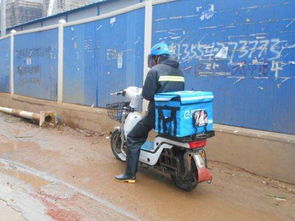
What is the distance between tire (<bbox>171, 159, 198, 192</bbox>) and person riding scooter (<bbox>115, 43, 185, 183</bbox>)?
67cm

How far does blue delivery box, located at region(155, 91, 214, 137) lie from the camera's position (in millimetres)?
4789

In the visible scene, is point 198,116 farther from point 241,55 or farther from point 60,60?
point 60,60

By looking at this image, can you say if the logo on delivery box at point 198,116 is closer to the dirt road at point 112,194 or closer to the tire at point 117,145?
the dirt road at point 112,194

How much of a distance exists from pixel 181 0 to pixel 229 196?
375cm

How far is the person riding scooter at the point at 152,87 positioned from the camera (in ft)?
17.3

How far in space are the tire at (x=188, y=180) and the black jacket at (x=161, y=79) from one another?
1104 millimetres

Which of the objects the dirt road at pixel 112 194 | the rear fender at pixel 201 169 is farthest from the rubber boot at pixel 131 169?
the rear fender at pixel 201 169

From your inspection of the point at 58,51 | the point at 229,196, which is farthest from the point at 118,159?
the point at 58,51

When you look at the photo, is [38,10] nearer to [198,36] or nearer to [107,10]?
[107,10]

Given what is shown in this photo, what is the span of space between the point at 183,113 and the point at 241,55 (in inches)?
75.9

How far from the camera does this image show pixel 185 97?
4750 millimetres

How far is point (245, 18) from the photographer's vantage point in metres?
6.06

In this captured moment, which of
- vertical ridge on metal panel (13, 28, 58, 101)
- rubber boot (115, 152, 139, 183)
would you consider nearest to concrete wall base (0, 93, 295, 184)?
rubber boot (115, 152, 139, 183)

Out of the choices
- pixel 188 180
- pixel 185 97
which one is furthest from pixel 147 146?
pixel 185 97
